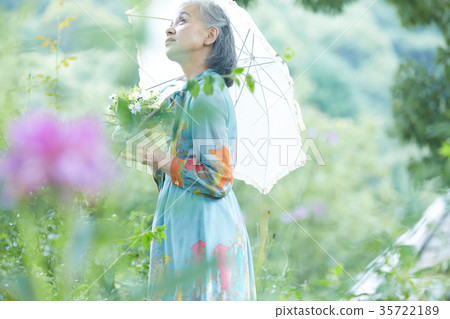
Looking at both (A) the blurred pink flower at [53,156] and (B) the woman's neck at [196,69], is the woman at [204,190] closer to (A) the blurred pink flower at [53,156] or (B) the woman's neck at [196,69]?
(B) the woman's neck at [196,69]

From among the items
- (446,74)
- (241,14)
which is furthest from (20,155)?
(446,74)

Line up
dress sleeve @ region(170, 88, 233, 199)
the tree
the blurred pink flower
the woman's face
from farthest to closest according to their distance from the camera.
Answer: the tree < the woman's face < dress sleeve @ region(170, 88, 233, 199) < the blurred pink flower

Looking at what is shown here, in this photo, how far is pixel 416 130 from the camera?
3051 millimetres

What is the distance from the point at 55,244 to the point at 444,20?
124 inches

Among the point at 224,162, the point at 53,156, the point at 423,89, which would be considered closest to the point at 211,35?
the point at 224,162

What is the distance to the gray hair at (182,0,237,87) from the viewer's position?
991 millimetres

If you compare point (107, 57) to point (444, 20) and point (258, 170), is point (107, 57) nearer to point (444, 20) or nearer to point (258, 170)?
point (258, 170)

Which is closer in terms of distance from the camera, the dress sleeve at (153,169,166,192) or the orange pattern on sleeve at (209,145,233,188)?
the orange pattern on sleeve at (209,145,233,188)

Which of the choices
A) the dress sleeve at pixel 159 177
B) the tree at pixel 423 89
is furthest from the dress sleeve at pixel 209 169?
the tree at pixel 423 89

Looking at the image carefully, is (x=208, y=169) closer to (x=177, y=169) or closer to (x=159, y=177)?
(x=177, y=169)

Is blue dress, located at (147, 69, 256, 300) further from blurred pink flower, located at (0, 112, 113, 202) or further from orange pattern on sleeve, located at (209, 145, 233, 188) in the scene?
blurred pink flower, located at (0, 112, 113, 202)

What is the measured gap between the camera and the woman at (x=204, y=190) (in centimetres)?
84

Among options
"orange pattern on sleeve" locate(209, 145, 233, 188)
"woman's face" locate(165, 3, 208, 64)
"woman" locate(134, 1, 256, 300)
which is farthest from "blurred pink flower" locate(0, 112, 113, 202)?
"woman's face" locate(165, 3, 208, 64)

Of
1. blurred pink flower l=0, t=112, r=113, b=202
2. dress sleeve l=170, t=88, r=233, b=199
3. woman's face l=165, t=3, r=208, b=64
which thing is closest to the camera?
blurred pink flower l=0, t=112, r=113, b=202
